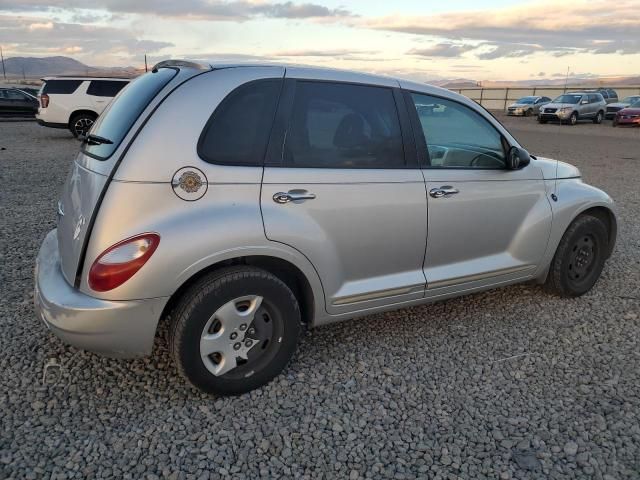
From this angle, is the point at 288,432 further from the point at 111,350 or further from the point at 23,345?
the point at 23,345

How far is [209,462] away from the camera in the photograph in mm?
2578

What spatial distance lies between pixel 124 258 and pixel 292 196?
92cm

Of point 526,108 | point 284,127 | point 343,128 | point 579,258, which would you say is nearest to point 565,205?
point 579,258

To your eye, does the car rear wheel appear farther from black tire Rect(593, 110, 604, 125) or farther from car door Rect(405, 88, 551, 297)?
car door Rect(405, 88, 551, 297)

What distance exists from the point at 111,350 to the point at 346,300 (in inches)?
53.0

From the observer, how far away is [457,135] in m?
3.84

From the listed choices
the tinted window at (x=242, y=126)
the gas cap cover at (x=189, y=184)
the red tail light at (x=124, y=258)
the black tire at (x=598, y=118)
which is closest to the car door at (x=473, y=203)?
the tinted window at (x=242, y=126)

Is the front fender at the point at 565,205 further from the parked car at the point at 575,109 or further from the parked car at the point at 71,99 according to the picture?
the parked car at the point at 575,109

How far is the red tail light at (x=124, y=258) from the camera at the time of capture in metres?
2.63

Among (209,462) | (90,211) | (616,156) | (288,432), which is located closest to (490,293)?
(288,432)

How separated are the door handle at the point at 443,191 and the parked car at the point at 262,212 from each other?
0.08 ft

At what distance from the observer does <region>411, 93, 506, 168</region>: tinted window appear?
11.9 feet

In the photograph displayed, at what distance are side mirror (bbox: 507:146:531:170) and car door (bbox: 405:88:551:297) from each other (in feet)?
0.16

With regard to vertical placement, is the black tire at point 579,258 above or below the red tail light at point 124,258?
below
